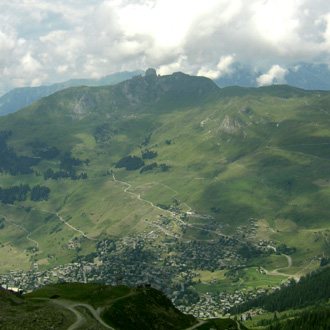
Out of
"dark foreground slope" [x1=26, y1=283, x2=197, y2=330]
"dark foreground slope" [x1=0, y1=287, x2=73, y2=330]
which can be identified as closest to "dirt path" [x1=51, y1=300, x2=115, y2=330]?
"dark foreground slope" [x1=26, y1=283, x2=197, y2=330]

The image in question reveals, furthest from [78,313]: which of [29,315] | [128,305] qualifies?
[128,305]

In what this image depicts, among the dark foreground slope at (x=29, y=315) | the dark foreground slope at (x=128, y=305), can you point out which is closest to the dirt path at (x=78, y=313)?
the dark foreground slope at (x=128, y=305)

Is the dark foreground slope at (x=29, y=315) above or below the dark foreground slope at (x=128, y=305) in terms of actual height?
above

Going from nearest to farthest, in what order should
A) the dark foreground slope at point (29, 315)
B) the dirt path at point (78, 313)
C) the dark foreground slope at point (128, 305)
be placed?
1. the dark foreground slope at point (29, 315)
2. the dirt path at point (78, 313)
3. the dark foreground slope at point (128, 305)

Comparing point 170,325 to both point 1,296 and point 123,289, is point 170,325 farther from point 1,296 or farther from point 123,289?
point 1,296

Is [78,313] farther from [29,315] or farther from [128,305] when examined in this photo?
[128,305]

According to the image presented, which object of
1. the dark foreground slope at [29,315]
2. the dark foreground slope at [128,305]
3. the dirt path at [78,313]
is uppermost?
the dark foreground slope at [29,315]

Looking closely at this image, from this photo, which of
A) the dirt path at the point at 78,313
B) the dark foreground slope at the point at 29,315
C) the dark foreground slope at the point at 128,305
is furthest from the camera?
the dark foreground slope at the point at 128,305

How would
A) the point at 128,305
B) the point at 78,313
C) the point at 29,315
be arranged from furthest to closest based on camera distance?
the point at 128,305
the point at 78,313
the point at 29,315

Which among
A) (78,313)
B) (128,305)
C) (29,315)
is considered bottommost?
(128,305)

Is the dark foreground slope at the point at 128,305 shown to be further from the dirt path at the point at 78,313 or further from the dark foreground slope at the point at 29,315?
the dark foreground slope at the point at 29,315

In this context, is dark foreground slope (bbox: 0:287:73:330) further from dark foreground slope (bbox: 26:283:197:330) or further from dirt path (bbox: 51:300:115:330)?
dark foreground slope (bbox: 26:283:197:330)

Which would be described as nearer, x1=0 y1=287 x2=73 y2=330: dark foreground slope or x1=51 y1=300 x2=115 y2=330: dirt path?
x1=0 y1=287 x2=73 y2=330: dark foreground slope
